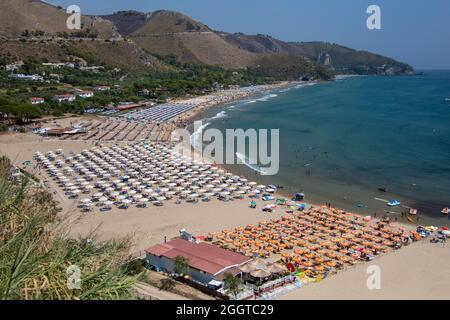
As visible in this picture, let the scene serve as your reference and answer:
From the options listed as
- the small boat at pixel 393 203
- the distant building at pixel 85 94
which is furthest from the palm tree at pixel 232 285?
the distant building at pixel 85 94

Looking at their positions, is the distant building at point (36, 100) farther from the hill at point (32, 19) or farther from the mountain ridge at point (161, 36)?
the hill at point (32, 19)

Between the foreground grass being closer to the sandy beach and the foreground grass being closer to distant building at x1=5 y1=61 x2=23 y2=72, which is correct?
the sandy beach

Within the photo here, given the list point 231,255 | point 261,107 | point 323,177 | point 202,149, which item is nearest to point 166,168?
point 202,149

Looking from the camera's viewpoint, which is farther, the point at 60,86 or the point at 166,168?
the point at 60,86

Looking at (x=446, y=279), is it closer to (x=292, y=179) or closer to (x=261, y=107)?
(x=292, y=179)

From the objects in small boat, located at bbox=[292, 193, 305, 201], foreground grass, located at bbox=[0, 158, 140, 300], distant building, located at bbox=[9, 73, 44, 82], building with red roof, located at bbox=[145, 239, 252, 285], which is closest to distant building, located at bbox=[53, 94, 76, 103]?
distant building, located at bbox=[9, 73, 44, 82]
